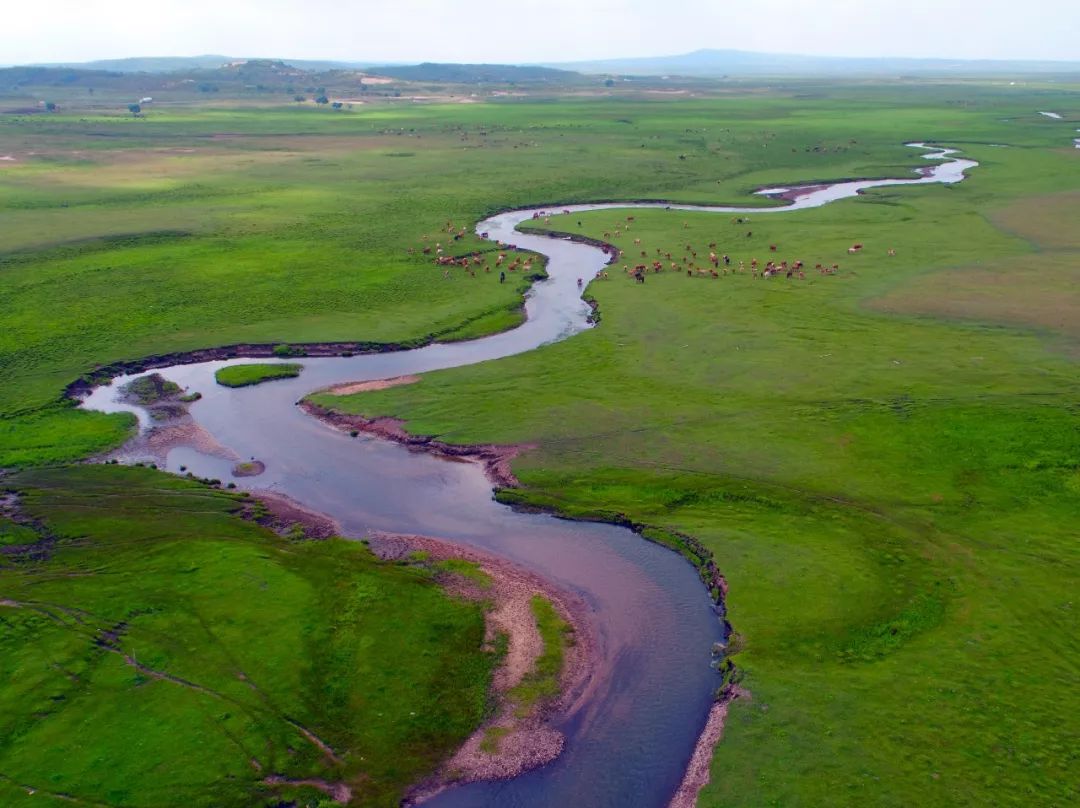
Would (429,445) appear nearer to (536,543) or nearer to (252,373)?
(536,543)

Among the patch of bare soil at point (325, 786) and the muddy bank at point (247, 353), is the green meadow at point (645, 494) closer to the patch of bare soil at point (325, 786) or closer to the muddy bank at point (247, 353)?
the patch of bare soil at point (325, 786)

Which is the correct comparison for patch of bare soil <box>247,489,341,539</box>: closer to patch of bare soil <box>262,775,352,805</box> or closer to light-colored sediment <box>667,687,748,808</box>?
patch of bare soil <box>262,775,352,805</box>

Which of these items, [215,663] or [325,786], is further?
[215,663]

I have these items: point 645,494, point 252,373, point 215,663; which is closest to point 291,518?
point 215,663

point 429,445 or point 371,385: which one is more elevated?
point 371,385

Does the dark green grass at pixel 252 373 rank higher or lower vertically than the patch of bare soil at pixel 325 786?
higher

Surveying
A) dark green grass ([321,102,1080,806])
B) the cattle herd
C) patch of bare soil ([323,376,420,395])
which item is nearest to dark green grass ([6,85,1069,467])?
the cattle herd

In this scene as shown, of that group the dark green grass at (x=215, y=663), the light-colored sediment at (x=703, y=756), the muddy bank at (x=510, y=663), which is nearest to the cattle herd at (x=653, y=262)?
the muddy bank at (x=510, y=663)
